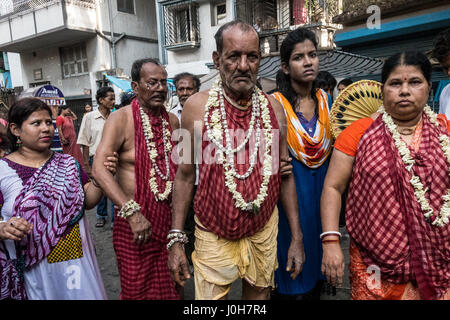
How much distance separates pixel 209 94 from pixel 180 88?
229cm

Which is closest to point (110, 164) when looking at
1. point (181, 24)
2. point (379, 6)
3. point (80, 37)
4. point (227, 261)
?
point (227, 261)

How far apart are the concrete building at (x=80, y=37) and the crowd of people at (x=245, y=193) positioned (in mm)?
13776

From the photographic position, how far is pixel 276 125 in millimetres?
2037

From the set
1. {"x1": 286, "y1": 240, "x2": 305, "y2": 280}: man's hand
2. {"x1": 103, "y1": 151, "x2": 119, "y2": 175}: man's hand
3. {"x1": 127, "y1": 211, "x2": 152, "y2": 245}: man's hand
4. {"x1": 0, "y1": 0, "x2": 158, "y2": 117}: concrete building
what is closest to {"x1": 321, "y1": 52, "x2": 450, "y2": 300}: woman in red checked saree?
{"x1": 286, "y1": 240, "x2": 305, "y2": 280}: man's hand

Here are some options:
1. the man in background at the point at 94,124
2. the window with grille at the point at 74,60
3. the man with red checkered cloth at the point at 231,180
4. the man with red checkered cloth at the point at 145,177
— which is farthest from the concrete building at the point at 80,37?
the man with red checkered cloth at the point at 231,180

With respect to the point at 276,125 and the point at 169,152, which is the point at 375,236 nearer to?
the point at 276,125

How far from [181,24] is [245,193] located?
48.6 ft

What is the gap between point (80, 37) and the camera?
1614 centimetres

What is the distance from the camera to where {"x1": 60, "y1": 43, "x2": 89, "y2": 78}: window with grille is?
16.6 meters

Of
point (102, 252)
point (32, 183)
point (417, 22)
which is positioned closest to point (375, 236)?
point (32, 183)

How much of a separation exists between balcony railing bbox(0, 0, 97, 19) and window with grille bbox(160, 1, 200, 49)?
13.0 ft

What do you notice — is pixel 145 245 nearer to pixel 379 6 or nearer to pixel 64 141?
pixel 64 141

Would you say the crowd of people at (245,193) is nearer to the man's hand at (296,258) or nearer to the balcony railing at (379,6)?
the man's hand at (296,258)

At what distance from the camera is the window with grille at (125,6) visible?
16375mm
